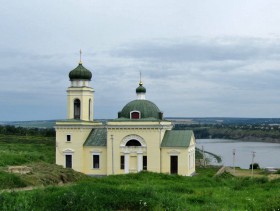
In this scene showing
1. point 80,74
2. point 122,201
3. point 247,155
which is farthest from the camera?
point 247,155

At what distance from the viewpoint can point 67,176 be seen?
19.9m

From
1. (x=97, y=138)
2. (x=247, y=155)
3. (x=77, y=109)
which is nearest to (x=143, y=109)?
(x=97, y=138)

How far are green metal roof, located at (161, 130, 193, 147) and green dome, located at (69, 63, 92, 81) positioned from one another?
698 cm

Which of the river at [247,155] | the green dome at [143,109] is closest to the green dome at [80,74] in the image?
the green dome at [143,109]

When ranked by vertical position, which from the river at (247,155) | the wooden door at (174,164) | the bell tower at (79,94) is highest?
the bell tower at (79,94)

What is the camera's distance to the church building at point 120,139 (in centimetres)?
2830

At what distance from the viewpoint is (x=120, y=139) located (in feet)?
94.1

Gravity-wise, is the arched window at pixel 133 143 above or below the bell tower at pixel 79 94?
below

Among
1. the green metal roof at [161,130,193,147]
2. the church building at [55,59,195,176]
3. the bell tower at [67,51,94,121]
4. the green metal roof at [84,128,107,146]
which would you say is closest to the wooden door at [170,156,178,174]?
the church building at [55,59,195,176]

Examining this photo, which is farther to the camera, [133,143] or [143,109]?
[143,109]

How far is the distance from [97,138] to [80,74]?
472 centimetres

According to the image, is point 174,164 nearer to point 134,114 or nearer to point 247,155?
point 134,114

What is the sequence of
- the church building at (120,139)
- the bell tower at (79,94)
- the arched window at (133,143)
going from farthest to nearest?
the bell tower at (79,94)
the arched window at (133,143)
the church building at (120,139)

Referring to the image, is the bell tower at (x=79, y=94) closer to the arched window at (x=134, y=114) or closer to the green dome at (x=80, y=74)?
the green dome at (x=80, y=74)
